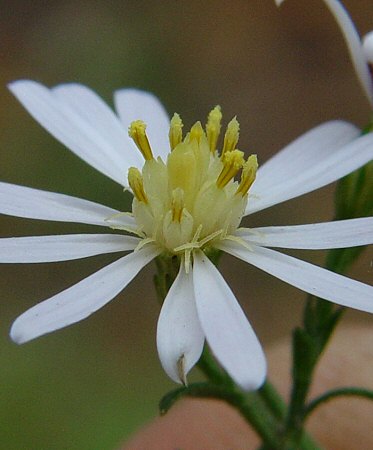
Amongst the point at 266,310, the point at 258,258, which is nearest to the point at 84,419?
the point at 266,310

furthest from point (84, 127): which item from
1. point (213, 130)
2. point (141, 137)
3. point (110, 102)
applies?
point (110, 102)

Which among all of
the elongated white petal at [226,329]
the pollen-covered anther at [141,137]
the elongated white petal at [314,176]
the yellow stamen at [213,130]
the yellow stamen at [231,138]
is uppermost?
the pollen-covered anther at [141,137]

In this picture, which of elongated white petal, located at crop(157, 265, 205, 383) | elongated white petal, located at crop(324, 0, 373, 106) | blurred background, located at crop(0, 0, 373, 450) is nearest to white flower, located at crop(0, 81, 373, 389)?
elongated white petal, located at crop(157, 265, 205, 383)

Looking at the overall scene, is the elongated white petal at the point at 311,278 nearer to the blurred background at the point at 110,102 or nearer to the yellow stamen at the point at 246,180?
the yellow stamen at the point at 246,180

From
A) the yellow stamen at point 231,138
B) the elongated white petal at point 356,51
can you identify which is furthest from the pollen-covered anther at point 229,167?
the elongated white petal at point 356,51

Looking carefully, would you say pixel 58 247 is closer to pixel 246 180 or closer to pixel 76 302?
pixel 76 302

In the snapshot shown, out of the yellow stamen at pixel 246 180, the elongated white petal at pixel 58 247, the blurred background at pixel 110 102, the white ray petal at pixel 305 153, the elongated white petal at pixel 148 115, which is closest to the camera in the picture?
the elongated white petal at pixel 58 247

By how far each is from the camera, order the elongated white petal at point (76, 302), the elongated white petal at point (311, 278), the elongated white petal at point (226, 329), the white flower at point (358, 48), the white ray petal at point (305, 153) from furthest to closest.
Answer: the white ray petal at point (305, 153), the white flower at point (358, 48), the elongated white petal at point (311, 278), the elongated white petal at point (76, 302), the elongated white petal at point (226, 329)
